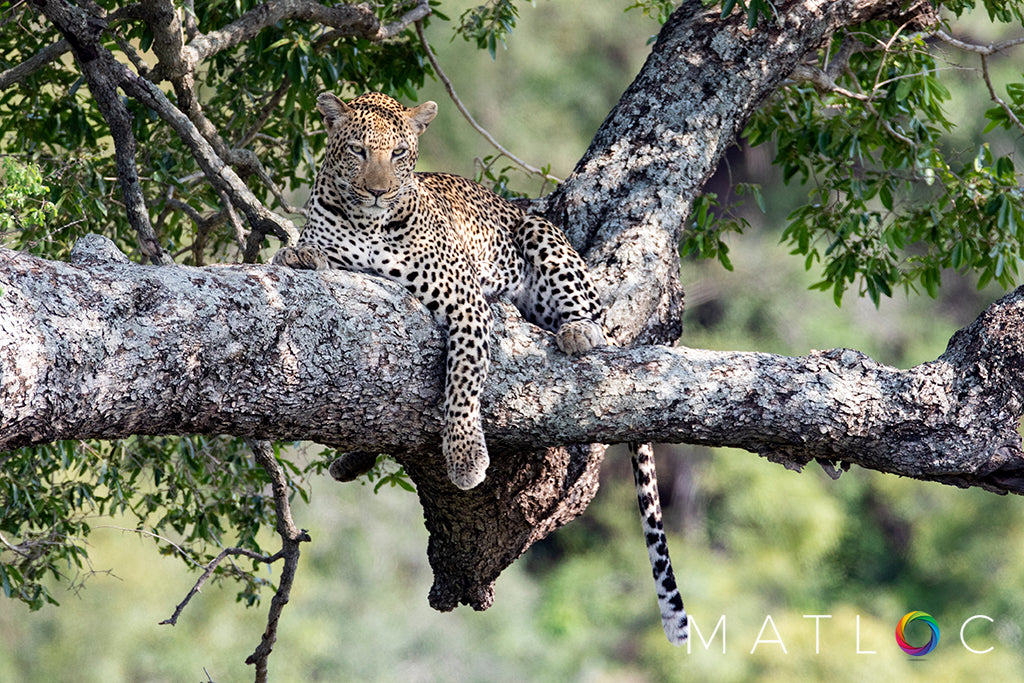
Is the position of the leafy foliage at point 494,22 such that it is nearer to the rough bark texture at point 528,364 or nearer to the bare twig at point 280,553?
the rough bark texture at point 528,364

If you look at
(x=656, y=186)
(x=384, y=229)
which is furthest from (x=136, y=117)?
(x=656, y=186)

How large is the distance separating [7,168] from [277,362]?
0.91m

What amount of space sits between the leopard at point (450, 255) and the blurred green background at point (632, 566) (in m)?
12.4

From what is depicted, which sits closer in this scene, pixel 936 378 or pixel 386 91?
pixel 936 378

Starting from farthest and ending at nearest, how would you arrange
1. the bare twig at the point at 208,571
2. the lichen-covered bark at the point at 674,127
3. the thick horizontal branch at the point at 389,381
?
the lichen-covered bark at the point at 674,127
the bare twig at the point at 208,571
the thick horizontal branch at the point at 389,381

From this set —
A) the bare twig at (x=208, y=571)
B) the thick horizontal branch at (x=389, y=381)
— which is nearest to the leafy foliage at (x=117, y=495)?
the bare twig at (x=208, y=571)

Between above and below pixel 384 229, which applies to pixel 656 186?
above

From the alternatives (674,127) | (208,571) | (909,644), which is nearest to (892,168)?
(674,127)

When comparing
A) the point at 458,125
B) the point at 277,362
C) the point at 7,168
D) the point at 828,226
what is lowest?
the point at 277,362

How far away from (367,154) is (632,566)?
696 inches

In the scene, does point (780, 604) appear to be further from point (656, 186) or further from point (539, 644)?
point (656, 186)

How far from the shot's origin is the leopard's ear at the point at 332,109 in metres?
4.57

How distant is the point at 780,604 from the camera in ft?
70.1

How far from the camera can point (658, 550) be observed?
5.04 meters
